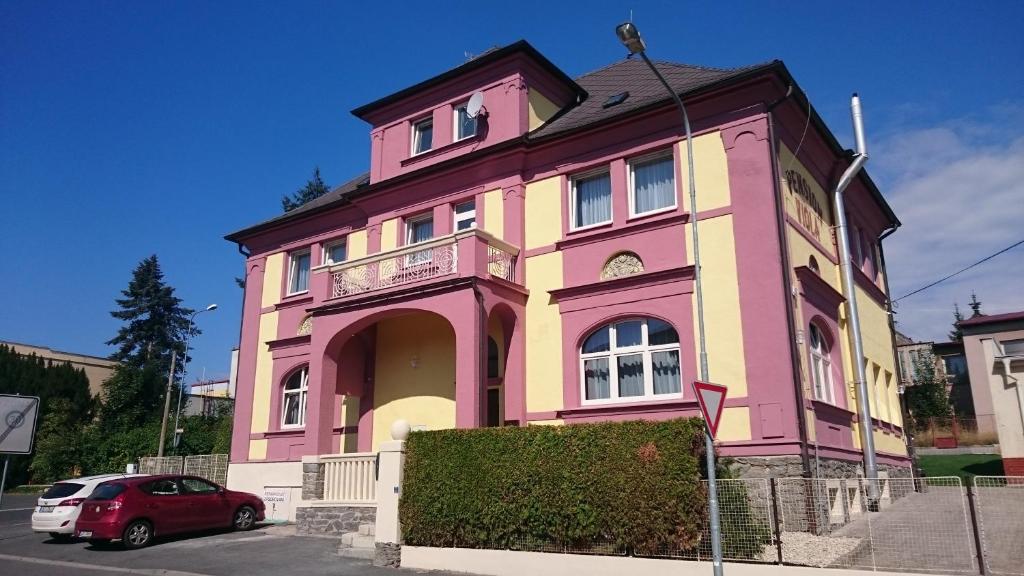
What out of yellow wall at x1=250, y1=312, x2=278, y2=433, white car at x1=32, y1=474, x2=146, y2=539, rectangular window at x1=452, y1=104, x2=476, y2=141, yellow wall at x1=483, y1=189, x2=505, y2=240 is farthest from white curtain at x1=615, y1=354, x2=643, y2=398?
white car at x1=32, y1=474, x2=146, y2=539

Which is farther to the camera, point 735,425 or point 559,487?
point 735,425

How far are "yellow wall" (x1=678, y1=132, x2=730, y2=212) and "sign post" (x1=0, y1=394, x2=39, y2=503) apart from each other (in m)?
12.8

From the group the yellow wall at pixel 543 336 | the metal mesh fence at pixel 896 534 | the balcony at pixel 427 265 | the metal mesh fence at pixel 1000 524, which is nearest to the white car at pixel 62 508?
the balcony at pixel 427 265

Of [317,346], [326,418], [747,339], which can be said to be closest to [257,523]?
[326,418]

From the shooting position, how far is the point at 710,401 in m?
9.29

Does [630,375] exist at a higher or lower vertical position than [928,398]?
lower

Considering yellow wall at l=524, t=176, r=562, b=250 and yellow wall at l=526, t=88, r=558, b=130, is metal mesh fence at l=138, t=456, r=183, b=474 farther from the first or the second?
yellow wall at l=526, t=88, r=558, b=130


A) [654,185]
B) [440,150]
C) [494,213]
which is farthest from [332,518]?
[654,185]

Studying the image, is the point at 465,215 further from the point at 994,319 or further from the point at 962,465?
the point at 994,319

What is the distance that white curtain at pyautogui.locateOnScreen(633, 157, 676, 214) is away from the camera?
53.0 feet

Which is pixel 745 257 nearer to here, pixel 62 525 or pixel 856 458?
Result: pixel 856 458

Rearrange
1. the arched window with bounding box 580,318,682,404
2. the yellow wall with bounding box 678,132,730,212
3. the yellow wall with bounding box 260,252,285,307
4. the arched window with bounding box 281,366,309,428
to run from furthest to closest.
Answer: the yellow wall with bounding box 260,252,285,307 → the arched window with bounding box 281,366,309,428 → the yellow wall with bounding box 678,132,730,212 → the arched window with bounding box 580,318,682,404

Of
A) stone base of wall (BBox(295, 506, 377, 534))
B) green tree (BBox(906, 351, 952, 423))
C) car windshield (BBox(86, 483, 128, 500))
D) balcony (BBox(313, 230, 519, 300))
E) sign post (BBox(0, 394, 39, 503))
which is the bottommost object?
stone base of wall (BBox(295, 506, 377, 534))

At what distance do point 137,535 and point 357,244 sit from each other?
31.1ft
